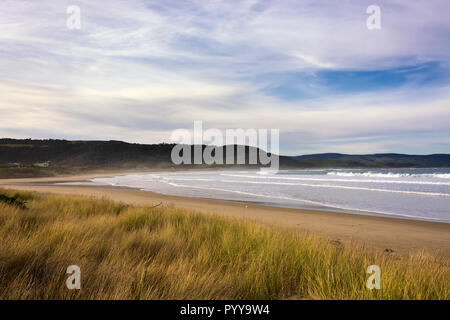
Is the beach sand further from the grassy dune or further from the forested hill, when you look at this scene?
the forested hill

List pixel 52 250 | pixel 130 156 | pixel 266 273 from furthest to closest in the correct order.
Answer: pixel 130 156, pixel 52 250, pixel 266 273

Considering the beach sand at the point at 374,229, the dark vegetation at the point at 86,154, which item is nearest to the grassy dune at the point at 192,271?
the beach sand at the point at 374,229

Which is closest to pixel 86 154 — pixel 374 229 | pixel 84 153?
pixel 84 153

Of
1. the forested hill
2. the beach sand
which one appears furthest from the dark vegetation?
the beach sand

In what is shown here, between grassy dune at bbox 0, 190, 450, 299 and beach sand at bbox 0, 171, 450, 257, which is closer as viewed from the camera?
grassy dune at bbox 0, 190, 450, 299

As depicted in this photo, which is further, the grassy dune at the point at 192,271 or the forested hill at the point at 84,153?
the forested hill at the point at 84,153

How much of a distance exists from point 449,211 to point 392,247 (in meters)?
9.21

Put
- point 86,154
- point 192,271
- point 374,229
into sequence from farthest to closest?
point 86,154
point 374,229
point 192,271

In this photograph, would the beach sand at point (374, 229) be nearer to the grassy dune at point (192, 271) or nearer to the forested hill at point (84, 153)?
the grassy dune at point (192, 271)

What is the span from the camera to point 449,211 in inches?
558

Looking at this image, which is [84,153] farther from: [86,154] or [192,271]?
[192,271]

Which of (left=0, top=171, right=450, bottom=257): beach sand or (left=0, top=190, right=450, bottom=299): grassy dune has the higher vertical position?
(left=0, top=190, right=450, bottom=299): grassy dune
